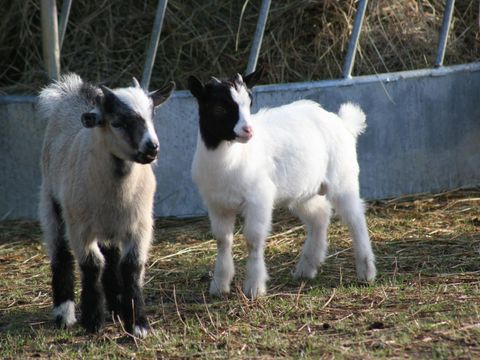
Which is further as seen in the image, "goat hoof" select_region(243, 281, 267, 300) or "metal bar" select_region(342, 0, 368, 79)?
"metal bar" select_region(342, 0, 368, 79)

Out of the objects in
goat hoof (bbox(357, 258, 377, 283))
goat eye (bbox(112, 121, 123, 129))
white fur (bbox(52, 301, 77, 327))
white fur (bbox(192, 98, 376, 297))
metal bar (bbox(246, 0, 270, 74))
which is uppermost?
metal bar (bbox(246, 0, 270, 74))

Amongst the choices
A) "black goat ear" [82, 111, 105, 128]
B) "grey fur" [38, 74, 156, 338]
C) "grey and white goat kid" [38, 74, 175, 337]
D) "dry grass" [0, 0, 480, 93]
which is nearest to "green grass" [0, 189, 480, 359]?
"grey and white goat kid" [38, 74, 175, 337]

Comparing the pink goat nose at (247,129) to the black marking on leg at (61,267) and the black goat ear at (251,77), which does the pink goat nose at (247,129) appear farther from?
the black marking on leg at (61,267)

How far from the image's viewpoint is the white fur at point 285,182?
745 centimetres

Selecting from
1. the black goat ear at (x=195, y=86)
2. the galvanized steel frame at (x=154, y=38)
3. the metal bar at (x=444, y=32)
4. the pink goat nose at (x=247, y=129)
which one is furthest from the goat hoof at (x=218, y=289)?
the metal bar at (x=444, y=32)

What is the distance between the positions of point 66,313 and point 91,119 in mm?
1326

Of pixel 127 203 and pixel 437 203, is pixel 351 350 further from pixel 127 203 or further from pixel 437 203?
pixel 437 203

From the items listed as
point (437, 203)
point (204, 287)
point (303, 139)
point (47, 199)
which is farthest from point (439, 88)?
point (47, 199)

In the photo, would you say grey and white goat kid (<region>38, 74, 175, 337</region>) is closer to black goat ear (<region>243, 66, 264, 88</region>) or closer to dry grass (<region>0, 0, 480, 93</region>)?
black goat ear (<region>243, 66, 264, 88</region>)

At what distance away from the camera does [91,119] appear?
6.52 m

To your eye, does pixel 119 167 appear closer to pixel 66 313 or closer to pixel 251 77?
pixel 66 313

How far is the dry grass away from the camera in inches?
423

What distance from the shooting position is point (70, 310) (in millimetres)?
7051

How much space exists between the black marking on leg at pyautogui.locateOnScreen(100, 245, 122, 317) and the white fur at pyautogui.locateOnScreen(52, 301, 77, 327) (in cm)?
24
